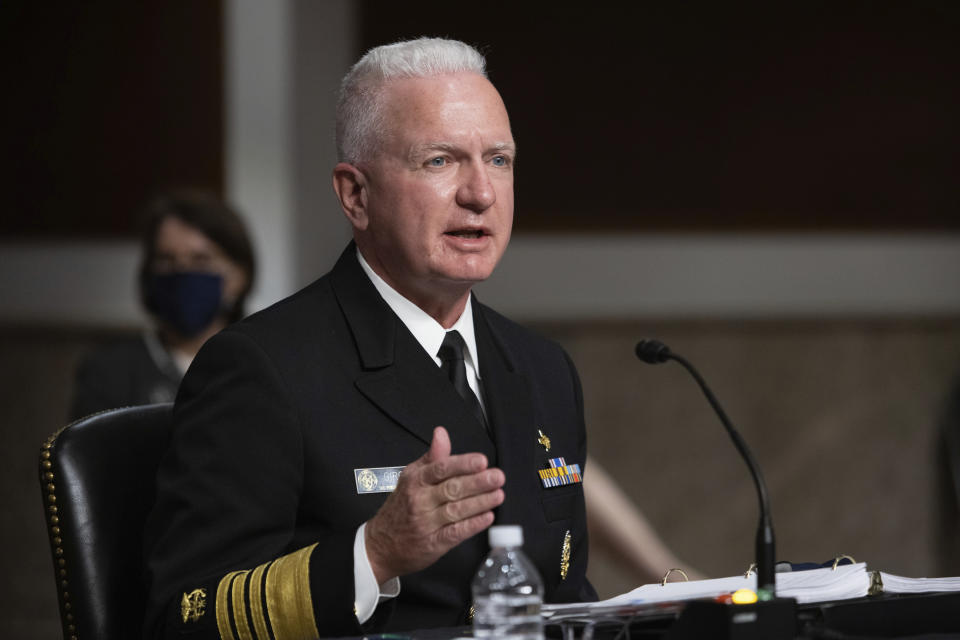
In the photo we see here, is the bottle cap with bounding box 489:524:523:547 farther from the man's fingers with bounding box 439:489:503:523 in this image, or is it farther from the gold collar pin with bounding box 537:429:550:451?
the gold collar pin with bounding box 537:429:550:451

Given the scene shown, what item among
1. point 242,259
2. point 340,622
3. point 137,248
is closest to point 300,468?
point 340,622

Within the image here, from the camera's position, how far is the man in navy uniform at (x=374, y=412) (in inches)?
65.9

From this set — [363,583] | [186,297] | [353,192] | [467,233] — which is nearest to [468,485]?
[363,583]

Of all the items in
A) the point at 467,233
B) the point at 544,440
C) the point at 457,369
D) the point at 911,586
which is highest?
the point at 467,233

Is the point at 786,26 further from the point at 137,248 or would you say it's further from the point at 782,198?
the point at 137,248

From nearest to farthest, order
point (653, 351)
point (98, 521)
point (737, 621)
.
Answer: point (737, 621) → point (653, 351) → point (98, 521)

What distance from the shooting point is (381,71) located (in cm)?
202

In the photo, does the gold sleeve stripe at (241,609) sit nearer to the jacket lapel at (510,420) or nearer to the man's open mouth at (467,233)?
the jacket lapel at (510,420)

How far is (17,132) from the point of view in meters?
5.07

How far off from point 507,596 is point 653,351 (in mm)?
430

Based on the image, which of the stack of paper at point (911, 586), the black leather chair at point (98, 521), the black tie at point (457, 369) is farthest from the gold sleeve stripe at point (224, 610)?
the stack of paper at point (911, 586)

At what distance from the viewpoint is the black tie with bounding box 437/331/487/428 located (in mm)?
2010

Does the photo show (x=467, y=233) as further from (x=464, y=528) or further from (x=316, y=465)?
(x=464, y=528)

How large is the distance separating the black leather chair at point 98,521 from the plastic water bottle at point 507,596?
594 mm
